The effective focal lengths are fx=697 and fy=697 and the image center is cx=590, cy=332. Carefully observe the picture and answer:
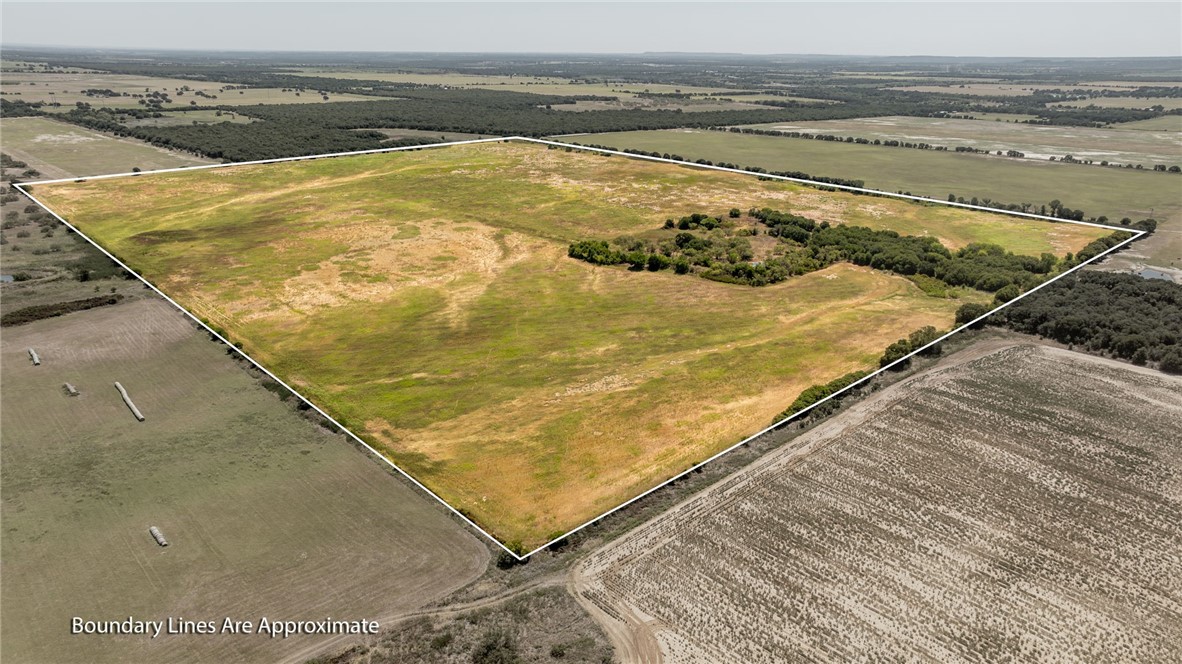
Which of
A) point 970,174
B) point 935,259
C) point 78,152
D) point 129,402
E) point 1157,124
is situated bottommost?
point 129,402

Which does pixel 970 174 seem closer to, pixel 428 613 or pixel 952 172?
pixel 952 172

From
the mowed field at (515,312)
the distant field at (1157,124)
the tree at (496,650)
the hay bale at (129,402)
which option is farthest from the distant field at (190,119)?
the distant field at (1157,124)

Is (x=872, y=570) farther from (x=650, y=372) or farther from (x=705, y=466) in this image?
(x=650, y=372)

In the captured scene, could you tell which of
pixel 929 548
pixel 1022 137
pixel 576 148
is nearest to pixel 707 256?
pixel 929 548

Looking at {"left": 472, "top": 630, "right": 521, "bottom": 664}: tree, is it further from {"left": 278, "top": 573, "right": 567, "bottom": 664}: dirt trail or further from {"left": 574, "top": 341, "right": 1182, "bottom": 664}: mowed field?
{"left": 574, "top": 341, "right": 1182, "bottom": 664}: mowed field

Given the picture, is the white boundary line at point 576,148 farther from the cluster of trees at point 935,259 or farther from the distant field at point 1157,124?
the distant field at point 1157,124

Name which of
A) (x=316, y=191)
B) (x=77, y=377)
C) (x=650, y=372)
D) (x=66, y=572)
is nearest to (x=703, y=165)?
(x=316, y=191)
